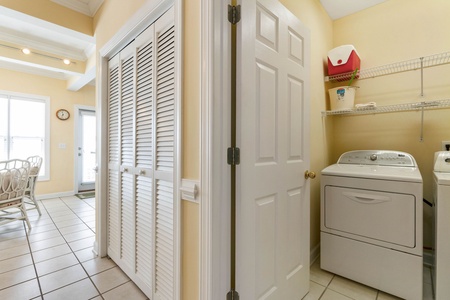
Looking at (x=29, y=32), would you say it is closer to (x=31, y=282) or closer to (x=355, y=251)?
(x=31, y=282)

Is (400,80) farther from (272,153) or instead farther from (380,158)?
(272,153)

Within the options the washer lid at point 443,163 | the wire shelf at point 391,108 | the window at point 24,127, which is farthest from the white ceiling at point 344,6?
the window at point 24,127

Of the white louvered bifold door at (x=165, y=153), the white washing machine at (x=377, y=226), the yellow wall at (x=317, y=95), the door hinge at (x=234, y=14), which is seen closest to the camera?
the door hinge at (x=234, y=14)

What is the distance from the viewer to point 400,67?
6.67 ft

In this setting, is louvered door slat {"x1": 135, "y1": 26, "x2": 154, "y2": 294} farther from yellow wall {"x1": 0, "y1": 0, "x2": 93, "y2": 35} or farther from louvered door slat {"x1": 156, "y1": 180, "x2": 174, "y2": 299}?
yellow wall {"x1": 0, "y1": 0, "x2": 93, "y2": 35}

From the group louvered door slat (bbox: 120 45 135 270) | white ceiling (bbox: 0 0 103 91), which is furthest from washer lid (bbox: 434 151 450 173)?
white ceiling (bbox: 0 0 103 91)

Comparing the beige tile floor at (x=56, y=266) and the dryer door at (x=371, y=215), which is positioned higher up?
the dryer door at (x=371, y=215)

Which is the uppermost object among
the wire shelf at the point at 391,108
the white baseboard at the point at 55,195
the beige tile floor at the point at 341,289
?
the wire shelf at the point at 391,108

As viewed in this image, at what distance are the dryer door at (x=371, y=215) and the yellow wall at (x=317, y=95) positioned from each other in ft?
0.93

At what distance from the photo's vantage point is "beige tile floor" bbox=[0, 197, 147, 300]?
1598 mm

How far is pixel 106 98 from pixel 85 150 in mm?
3894

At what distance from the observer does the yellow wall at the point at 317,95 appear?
1976mm

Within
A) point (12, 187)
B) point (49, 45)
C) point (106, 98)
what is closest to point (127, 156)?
point (106, 98)

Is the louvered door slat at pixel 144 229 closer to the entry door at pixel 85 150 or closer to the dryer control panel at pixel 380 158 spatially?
the dryer control panel at pixel 380 158
